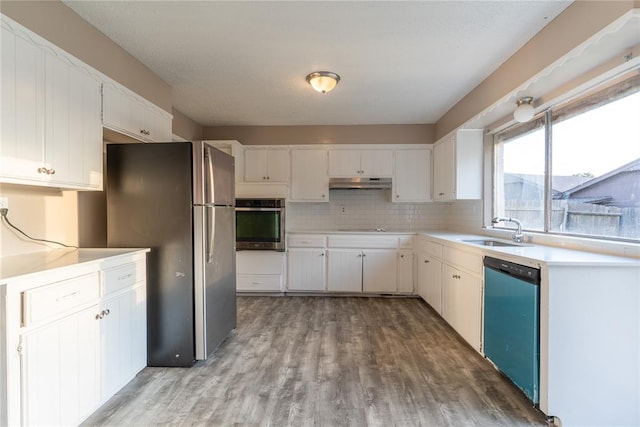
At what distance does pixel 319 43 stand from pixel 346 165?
7.38ft

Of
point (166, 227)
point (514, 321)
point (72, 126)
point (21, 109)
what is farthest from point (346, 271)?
point (21, 109)

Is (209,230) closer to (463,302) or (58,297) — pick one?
(58,297)

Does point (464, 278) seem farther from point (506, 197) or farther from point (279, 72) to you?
point (279, 72)

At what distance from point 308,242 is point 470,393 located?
2.64 metres

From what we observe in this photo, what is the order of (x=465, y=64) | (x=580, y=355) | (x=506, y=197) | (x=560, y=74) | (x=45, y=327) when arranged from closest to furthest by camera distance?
1. (x=45, y=327)
2. (x=580, y=355)
3. (x=560, y=74)
4. (x=465, y=64)
5. (x=506, y=197)

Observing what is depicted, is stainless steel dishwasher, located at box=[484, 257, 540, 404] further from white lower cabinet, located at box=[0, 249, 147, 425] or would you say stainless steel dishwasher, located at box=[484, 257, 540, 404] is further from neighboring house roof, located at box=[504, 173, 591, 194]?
white lower cabinet, located at box=[0, 249, 147, 425]

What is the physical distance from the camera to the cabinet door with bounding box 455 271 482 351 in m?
2.43

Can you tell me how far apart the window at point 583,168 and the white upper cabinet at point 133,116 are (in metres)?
3.42

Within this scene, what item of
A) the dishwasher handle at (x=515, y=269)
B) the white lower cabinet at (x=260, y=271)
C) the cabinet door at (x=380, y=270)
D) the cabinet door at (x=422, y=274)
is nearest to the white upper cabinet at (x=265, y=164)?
the white lower cabinet at (x=260, y=271)

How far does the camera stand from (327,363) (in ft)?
7.80

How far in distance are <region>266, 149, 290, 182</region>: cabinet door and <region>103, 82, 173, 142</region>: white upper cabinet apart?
1.68m

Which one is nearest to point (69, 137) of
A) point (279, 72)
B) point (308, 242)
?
point (279, 72)

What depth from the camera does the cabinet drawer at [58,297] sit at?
1.37 metres

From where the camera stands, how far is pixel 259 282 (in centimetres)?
424
